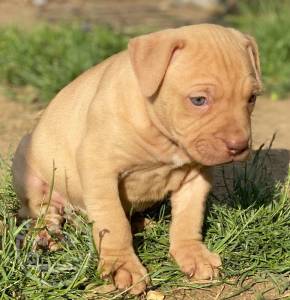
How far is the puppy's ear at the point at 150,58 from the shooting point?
Answer: 3.70 m

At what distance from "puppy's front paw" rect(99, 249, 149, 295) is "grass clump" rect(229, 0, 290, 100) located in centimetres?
426

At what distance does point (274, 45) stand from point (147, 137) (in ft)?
15.8

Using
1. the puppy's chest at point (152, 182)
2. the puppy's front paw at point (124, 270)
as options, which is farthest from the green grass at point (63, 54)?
the puppy's front paw at point (124, 270)

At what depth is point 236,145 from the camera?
358cm

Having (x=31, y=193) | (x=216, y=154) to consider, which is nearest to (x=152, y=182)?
(x=216, y=154)

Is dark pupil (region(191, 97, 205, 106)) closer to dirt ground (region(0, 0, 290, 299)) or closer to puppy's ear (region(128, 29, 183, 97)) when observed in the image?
puppy's ear (region(128, 29, 183, 97))

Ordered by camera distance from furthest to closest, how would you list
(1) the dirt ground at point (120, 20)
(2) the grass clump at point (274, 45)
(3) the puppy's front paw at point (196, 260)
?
(2) the grass clump at point (274, 45)
(1) the dirt ground at point (120, 20)
(3) the puppy's front paw at point (196, 260)

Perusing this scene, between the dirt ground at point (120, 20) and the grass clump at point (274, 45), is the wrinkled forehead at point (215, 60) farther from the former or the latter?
the grass clump at point (274, 45)

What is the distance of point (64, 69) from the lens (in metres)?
7.41

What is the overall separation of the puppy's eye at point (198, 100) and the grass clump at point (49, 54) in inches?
149

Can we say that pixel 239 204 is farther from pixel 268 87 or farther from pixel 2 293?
pixel 268 87

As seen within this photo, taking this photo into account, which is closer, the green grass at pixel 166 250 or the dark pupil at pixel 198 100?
the dark pupil at pixel 198 100

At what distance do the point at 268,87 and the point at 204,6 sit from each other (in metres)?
4.74

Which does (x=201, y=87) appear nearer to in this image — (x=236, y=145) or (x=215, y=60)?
(x=215, y=60)
